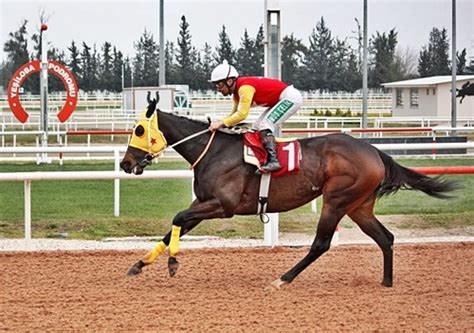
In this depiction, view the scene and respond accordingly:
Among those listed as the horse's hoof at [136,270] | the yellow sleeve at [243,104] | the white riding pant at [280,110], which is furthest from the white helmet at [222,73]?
the horse's hoof at [136,270]

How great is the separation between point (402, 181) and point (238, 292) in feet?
5.81

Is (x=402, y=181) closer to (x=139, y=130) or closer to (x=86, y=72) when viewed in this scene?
(x=139, y=130)

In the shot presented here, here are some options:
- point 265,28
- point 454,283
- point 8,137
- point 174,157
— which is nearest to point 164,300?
point 454,283

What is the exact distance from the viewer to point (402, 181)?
8.31m

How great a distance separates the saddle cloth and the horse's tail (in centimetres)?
78

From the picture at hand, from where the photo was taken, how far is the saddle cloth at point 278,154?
26.2 feet

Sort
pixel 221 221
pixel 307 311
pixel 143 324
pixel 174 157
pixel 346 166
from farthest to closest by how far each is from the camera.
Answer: pixel 174 157 → pixel 221 221 → pixel 346 166 → pixel 307 311 → pixel 143 324

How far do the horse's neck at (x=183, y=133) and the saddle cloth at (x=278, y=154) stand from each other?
39 centimetres

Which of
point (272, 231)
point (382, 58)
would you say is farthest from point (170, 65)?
point (272, 231)

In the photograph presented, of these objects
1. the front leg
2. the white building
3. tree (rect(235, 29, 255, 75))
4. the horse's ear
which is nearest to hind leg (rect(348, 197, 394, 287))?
the front leg

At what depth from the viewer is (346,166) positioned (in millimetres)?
8016

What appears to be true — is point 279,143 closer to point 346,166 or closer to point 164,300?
point 346,166

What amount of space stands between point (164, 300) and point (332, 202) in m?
1.69

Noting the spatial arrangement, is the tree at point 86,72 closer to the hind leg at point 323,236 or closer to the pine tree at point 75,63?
the pine tree at point 75,63
